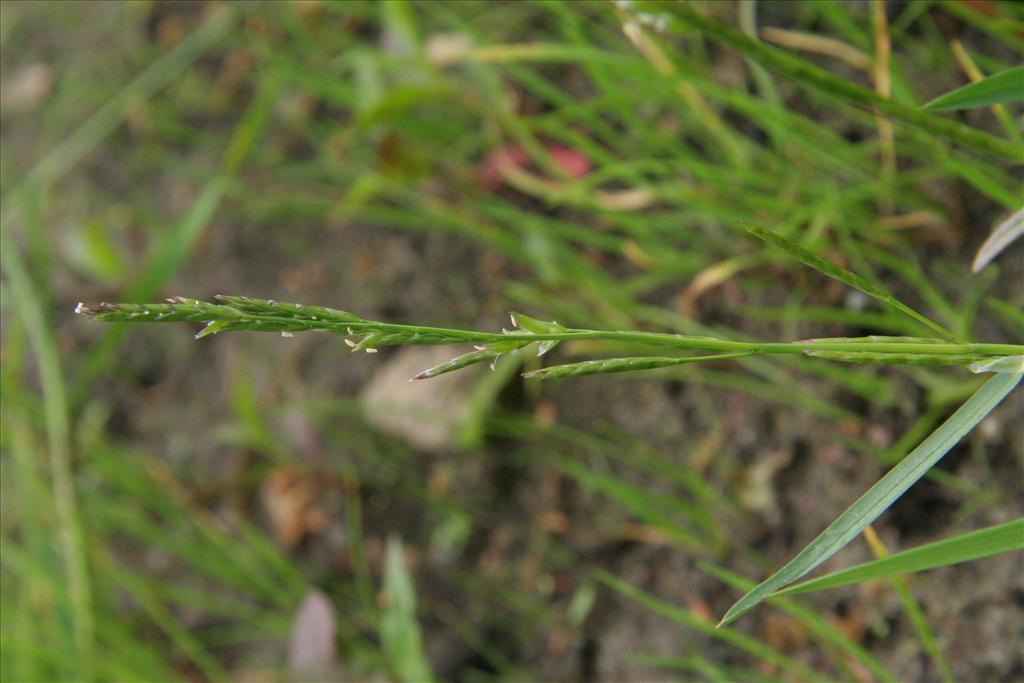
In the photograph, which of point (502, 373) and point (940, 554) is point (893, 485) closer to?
point (940, 554)

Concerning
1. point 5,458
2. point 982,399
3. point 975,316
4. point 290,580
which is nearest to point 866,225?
point 975,316

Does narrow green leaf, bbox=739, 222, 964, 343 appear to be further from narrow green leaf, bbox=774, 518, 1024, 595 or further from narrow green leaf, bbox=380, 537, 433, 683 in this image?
narrow green leaf, bbox=380, 537, 433, 683

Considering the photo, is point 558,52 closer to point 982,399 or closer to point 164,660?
point 982,399

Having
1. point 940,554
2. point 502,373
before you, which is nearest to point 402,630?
point 502,373

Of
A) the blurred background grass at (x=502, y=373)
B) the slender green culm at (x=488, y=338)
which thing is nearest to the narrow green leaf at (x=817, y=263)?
the slender green culm at (x=488, y=338)

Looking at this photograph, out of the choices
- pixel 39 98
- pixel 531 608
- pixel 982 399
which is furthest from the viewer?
pixel 39 98

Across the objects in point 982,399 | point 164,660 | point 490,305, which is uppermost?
point 982,399

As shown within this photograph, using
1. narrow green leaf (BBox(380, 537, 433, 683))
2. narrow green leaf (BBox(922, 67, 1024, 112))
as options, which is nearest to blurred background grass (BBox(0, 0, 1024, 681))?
narrow green leaf (BBox(380, 537, 433, 683))
